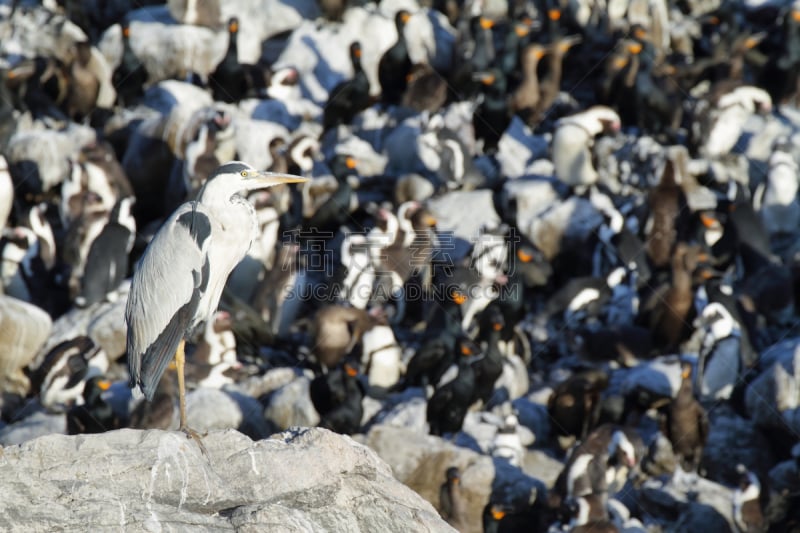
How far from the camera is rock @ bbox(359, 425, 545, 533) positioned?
12.8 meters

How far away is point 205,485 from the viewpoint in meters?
6.05

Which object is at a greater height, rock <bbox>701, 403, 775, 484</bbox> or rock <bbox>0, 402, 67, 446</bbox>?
rock <bbox>0, 402, 67, 446</bbox>

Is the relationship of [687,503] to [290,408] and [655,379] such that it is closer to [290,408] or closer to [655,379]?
[655,379]

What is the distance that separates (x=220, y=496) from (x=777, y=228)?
15099 millimetres

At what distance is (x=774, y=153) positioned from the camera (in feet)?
64.4

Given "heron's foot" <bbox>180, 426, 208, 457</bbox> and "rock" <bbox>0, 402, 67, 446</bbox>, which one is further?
"rock" <bbox>0, 402, 67, 446</bbox>

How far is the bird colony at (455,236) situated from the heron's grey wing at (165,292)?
5.66 metres

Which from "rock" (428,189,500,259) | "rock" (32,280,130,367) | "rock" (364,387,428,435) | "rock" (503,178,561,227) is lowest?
"rock" (428,189,500,259)

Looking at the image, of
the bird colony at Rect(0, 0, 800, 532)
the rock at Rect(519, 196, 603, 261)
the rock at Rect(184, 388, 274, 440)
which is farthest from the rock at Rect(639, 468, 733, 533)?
the rock at Rect(519, 196, 603, 261)

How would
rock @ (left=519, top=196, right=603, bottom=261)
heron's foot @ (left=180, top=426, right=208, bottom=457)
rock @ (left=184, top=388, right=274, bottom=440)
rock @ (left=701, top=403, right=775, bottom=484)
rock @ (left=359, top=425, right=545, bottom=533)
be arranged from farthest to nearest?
rock @ (left=519, top=196, right=603, bottom=261)
rock @ (left=701, top=403, right=775, bottom=484)
rock @ (left=184, top=388, right=274, bottom=440)
rock @ (left=359, top=425, right=545, bottom=533)
heron's foot @ (left=180, top=426, right=208, bottom=457)

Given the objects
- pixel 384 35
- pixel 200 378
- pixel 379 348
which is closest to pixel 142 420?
pixel 200 378

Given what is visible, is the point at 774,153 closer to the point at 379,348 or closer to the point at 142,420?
the point at 379,348

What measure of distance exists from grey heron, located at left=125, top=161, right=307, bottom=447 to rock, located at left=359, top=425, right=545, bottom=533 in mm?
5756

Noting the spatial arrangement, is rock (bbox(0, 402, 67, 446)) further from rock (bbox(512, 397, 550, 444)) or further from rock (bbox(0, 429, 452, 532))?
rock (bbox(0, 429, 452, 532))
